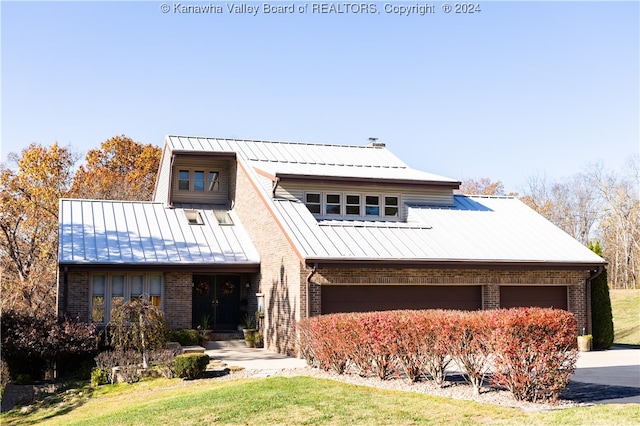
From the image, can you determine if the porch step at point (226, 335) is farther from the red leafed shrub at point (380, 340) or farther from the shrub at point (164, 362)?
the red leafed shrub at point (380, 340)

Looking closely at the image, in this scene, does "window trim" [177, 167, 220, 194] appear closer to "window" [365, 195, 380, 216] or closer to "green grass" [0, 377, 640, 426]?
"window" [365, 195, 380, 216]

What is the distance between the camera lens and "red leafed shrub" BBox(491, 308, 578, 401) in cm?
1293

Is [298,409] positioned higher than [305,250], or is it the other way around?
[305,250]

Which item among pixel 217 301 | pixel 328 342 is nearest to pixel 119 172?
pixel 217 301

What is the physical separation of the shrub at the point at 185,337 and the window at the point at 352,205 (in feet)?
23.2

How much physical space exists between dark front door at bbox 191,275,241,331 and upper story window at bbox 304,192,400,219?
13.8 feet

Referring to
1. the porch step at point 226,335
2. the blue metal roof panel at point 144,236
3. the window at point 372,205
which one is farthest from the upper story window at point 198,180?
the window at point 372,205

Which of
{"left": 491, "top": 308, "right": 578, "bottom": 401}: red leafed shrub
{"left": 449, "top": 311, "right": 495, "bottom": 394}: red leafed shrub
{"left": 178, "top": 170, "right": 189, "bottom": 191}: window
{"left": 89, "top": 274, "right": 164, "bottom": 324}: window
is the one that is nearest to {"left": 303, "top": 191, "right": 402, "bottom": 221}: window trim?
{"left": 89, "top": 274, "right": 164, "bottom": 324}: window

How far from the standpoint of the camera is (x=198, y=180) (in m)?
30.6

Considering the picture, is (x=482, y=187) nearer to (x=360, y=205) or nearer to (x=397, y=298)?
(x=360, y=205)

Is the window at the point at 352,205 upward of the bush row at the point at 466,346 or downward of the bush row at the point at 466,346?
upward

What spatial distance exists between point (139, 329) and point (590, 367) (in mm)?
12060

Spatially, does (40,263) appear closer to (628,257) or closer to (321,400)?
(321,400)

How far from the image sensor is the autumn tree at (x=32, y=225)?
35.3 m
